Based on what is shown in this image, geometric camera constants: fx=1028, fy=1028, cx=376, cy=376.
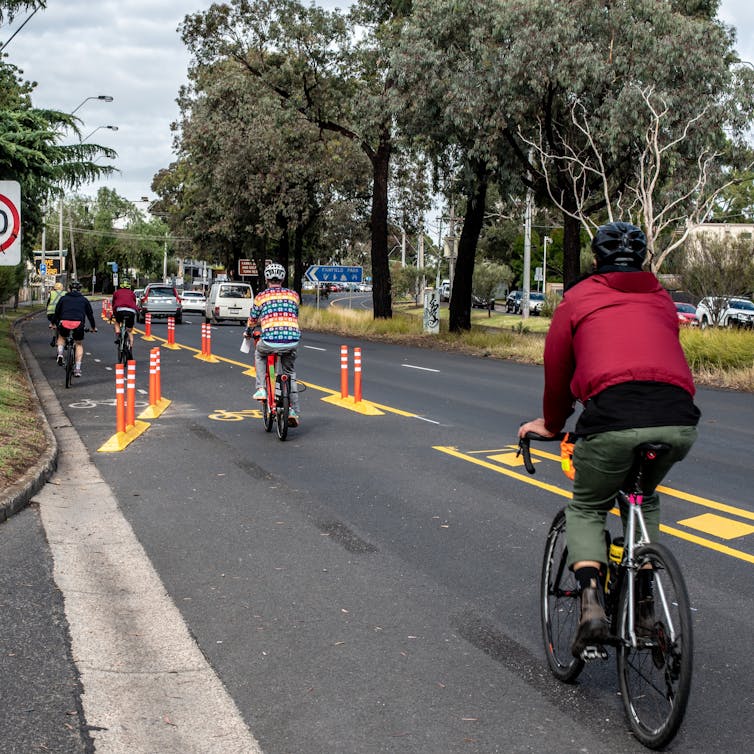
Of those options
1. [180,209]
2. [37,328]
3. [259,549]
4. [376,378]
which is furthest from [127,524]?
[180,209]

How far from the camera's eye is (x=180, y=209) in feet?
235

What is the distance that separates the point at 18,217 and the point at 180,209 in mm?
62444

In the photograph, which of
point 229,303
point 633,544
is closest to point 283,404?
point 633,544

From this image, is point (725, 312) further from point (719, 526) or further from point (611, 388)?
point (611, 388)

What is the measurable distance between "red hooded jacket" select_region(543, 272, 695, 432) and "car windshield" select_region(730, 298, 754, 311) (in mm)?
40705

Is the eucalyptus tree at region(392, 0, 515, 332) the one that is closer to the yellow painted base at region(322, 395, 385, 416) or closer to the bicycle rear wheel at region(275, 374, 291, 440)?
the yellow painted base at region(322, 395, 385, 416)

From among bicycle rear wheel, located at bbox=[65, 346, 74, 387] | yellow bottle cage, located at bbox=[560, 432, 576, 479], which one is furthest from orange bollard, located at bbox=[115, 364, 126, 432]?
yellow bottle cage, located at bbox=[560, 432, 576, 479]

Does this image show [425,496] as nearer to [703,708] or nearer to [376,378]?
[703,708]

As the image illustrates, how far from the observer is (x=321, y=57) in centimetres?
3784

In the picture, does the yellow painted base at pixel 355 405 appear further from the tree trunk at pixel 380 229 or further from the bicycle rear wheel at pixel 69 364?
the tree trunk at pixel 380 229

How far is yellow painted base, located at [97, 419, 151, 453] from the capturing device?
11.4 m

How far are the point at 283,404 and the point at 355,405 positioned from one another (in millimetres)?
3393

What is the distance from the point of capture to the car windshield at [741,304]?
4253cm

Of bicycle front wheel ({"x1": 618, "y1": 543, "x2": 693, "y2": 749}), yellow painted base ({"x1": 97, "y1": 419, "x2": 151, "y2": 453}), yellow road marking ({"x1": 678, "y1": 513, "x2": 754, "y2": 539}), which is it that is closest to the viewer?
bicycle front wheel ({"x1": 618, "y1": 543, "x2": 693, "y2": 749})
